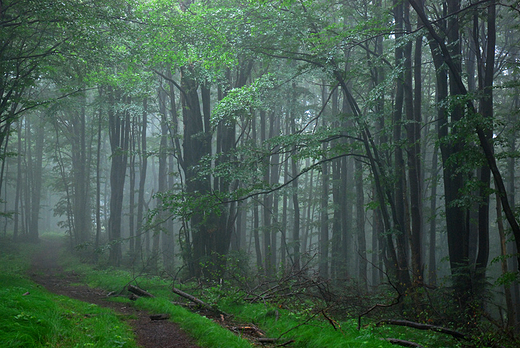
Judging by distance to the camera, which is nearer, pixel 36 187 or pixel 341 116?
pixel 341 116

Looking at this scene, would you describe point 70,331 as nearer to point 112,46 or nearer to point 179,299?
point 179,299

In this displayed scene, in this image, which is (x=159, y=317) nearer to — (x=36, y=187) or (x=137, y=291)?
(x=137, y=291)

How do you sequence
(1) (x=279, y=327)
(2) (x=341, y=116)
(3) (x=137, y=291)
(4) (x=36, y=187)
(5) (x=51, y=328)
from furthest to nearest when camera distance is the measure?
(4) (x=36, y=187)
(2) (x=341, y=116)
(3) (x=137, y=291)
(1) (x=279, y=327)
(5) (x=51, y=328)

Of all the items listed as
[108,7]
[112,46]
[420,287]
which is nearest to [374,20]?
[420,287]

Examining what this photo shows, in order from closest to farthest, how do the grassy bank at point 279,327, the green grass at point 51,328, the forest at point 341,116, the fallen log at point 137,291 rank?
the green grass at point 51,328
the grassy bank at point 279,327
the forest at point 341,116
the fallen log at point 137,291

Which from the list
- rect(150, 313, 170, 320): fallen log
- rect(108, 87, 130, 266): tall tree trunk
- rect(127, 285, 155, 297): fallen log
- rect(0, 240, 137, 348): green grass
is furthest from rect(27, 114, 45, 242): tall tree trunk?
rect(0, 240, 137, 348): green grass

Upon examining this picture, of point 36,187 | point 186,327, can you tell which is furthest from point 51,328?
point 36,187

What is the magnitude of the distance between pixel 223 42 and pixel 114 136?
471 inches

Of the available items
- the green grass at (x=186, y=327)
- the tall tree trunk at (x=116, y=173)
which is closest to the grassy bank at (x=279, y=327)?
the green grass at (x=186, y=327)

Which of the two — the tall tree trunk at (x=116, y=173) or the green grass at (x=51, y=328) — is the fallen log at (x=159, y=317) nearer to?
the green grass at (x=51, y=328)

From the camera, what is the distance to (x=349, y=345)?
5156 millimetres

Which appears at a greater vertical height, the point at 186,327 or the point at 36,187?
the point at 36,187

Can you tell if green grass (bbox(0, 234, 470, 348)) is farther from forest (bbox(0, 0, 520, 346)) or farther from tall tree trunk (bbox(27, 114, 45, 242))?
tall tree trunk (bbox(27, 114, 45, 242))

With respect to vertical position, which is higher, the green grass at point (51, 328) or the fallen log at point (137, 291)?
the green grass at point (51, 328)
